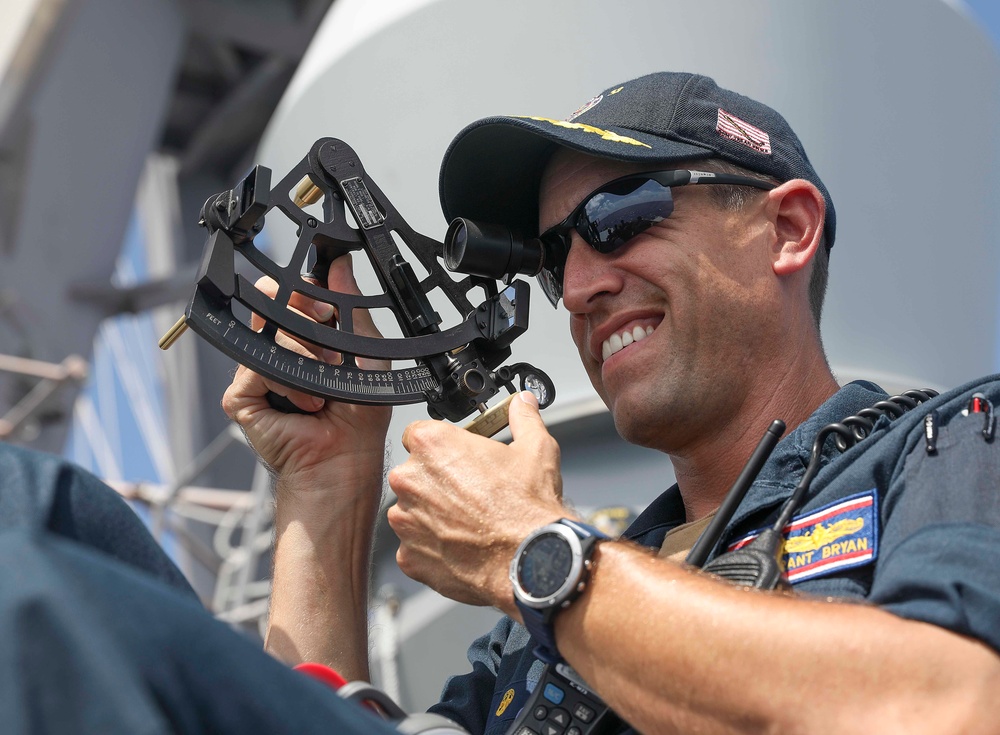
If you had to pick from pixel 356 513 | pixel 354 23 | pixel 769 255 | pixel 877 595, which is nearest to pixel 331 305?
pixel 356 513

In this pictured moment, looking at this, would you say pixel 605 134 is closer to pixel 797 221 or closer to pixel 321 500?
pixel 797 221

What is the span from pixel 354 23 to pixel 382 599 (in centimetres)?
216

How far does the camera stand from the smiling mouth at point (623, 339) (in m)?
2.13

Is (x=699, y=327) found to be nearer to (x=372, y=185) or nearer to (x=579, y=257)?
(x=579, y=257)

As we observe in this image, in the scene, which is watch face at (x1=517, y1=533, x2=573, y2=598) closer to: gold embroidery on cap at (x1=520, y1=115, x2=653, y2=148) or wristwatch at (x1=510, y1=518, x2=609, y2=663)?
wristwatch at (x1=510, y1=518, x2=609, y2=663)

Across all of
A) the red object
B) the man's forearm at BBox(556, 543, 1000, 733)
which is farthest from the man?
the red object

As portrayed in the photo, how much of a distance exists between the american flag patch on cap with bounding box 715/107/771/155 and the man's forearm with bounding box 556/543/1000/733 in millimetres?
975

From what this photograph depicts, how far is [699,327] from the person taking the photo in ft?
6.94

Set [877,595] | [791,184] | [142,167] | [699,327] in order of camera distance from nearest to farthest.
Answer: [877,595]
[699,327]
[791,184]
[142,167]

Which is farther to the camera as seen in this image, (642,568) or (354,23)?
(354,23)

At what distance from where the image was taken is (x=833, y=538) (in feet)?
5.33

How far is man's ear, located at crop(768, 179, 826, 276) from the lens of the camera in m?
2.25

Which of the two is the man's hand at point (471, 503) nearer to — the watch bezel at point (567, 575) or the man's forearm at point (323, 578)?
the watch bezel at point (567, 575)

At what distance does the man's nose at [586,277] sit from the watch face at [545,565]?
71 centimetres
